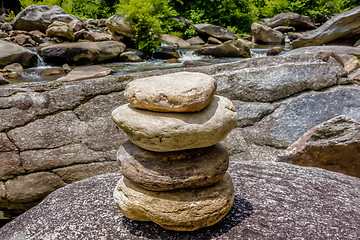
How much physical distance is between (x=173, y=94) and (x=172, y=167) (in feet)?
1.31

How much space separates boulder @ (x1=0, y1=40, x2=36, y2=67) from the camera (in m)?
7.57

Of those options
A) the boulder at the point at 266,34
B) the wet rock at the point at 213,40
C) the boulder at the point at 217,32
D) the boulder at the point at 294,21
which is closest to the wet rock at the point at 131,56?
the wet rock at the point at 213,40

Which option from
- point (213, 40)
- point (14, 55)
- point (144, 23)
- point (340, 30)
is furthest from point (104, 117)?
point (213, 40)

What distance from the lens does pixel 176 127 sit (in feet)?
4.90

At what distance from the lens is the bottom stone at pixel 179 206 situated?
1579mm

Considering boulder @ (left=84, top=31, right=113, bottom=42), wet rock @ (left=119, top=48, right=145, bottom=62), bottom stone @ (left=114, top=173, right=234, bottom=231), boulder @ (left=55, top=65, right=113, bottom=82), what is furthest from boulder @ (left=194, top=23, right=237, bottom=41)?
bottom stone @ (left=114, top=173, right=234, bottom=231)

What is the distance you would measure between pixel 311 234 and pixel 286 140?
5.58 feet

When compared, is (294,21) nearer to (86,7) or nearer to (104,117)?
(86,7)

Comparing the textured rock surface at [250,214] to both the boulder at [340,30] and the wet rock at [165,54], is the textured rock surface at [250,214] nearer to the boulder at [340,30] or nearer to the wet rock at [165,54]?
the wet rock at [165,54]

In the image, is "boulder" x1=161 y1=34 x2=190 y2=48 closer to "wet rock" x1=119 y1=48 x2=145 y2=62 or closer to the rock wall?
"wet rock" x1=119 y1=48 x2=145 y2=62

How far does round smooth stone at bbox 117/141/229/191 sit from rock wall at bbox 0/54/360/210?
154 centimetres

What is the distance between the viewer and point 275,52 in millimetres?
9938

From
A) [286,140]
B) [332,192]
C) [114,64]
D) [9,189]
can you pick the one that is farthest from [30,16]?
[332,192]

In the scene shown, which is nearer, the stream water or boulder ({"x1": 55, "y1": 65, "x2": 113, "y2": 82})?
boulder ({"x1": 55, "y1": 65, "x2": 113, "y2": 82})
